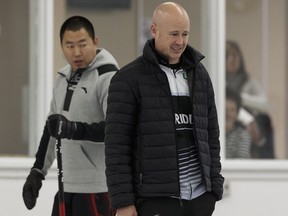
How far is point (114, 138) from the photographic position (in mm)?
4203

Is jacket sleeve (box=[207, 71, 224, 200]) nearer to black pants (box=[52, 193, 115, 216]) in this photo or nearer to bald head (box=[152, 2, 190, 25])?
bald head (box=[152, 2, 190, 25])

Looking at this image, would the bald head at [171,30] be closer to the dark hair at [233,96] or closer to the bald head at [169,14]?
the bald head at [169,14]

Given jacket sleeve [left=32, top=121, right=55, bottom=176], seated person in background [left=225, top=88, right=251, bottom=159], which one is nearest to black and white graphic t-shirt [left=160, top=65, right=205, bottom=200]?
jacket sleeve [left=32, top=121, right=55, bottom=176]

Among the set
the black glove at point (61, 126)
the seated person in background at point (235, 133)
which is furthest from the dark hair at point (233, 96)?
the black glove at point (61, 126)

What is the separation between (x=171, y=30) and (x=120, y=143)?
571 millimetres

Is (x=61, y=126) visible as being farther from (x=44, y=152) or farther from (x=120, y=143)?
(x=120, y=143)

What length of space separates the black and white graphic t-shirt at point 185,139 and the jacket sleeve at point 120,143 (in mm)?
211

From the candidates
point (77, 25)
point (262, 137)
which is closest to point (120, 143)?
point (77, 25)

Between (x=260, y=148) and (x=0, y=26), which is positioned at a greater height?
(x=0, y=26)

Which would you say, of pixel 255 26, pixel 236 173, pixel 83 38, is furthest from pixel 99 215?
pixel 255 26

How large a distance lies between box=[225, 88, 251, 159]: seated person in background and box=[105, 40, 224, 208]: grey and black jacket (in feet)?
11.9

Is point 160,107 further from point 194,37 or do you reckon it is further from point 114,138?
point 194,37

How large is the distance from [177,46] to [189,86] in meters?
0.21

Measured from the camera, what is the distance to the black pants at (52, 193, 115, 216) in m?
5.12
